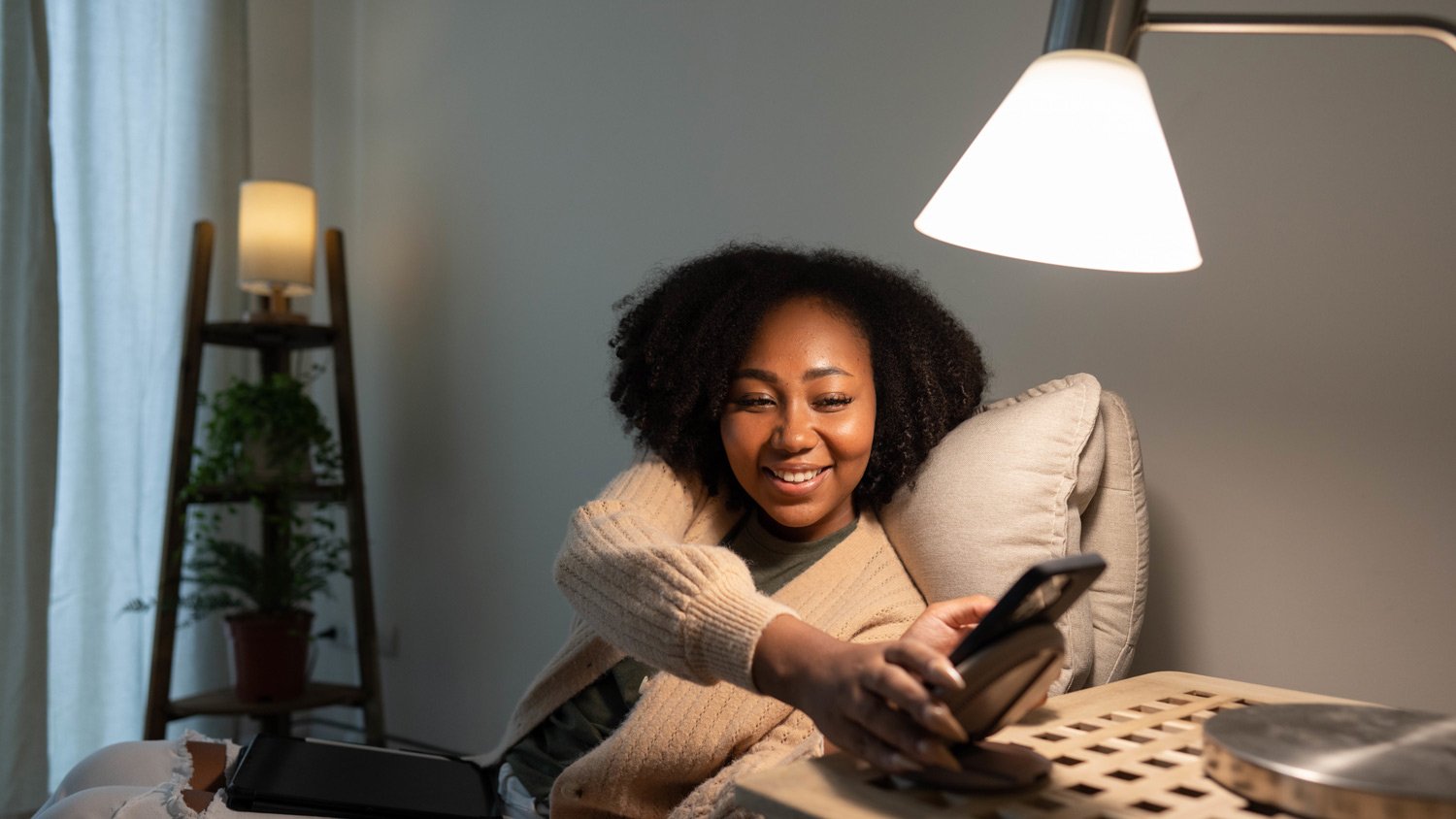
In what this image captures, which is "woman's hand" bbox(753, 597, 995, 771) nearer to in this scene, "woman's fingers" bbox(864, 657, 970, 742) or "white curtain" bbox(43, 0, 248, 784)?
"woman's fingers" bbox(864, 657, 970, 742)

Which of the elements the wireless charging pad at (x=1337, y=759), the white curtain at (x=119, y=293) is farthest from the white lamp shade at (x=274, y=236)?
the wireless charging pad at (x=1337, y=759)

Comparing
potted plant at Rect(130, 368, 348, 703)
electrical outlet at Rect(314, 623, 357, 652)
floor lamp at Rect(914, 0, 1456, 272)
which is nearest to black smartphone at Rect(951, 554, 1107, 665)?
floor lamp at Rect(914, 0, 1456, 272)

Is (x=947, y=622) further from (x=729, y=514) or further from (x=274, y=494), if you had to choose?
(x=274, y=494)

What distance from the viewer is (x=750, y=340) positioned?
1.28 metres

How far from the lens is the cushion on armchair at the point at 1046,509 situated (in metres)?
1.16

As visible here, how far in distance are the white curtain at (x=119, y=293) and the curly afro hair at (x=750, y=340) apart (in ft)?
5.66

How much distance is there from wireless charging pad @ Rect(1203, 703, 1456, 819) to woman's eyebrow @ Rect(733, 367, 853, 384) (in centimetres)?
57

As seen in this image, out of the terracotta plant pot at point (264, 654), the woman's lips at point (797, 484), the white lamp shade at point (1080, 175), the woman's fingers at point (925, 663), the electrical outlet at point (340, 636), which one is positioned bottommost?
the electrical outlet at point (340, 636)

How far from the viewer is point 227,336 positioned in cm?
252

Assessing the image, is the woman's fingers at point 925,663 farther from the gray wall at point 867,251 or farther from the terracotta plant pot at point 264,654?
the terracotta plant pot at point 264,654

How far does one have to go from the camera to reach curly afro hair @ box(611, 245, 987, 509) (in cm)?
130

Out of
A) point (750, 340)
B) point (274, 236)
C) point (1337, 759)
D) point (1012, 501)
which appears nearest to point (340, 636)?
point (274, 236)

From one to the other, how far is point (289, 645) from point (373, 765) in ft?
4.07

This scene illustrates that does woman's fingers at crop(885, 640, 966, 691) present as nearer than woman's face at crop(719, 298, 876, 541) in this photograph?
Yes
